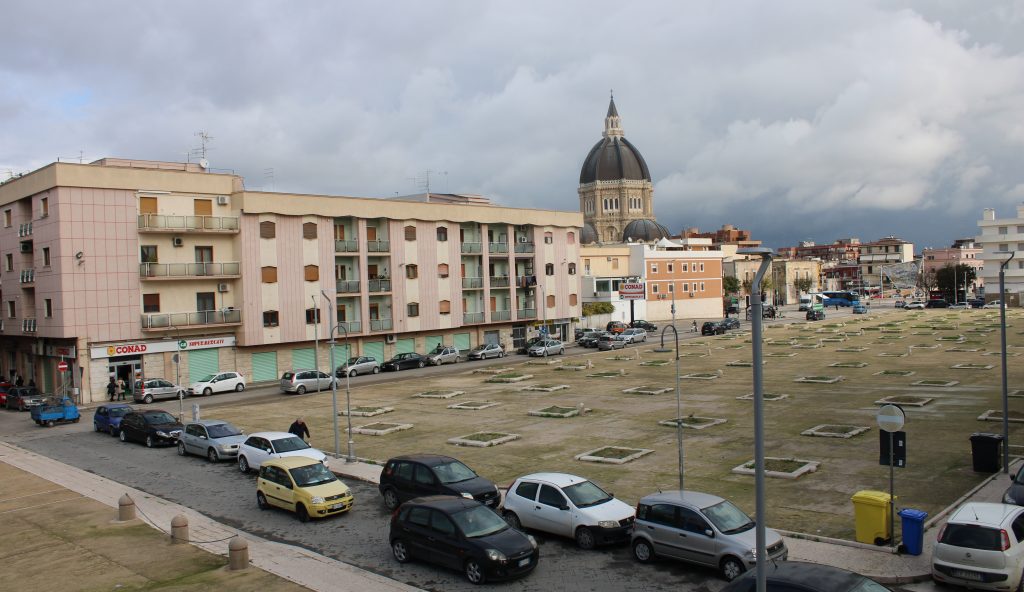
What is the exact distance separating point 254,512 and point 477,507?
830 cm

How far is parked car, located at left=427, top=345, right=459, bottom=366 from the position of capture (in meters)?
61.3

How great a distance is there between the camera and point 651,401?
38031 mm

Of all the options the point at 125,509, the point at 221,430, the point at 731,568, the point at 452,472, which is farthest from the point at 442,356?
the point at 731,568

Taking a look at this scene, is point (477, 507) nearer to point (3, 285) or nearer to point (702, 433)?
point (702, 433)

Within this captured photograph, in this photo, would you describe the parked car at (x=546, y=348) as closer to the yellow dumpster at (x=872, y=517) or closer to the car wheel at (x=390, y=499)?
the car wheel at (x=390, y=499)

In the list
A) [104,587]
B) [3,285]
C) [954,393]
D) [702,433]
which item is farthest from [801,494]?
[3,285]

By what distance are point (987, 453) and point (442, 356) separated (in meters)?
44.2

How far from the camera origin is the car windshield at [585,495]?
58.2ft

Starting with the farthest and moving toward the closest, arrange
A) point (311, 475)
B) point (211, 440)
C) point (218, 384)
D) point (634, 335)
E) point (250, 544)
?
point (634, 335), point (218, 384), point (211, 440), point (311, 475), point (250, 544)

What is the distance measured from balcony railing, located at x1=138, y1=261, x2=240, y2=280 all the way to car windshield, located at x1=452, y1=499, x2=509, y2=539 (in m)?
39.4

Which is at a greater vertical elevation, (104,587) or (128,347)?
(128,347)

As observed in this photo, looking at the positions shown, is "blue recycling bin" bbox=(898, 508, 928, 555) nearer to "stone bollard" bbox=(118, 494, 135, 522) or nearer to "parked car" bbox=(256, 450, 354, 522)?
"parked car" bbox=(256, 450, 354, 522)

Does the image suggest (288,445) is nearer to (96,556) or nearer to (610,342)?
(96,556)

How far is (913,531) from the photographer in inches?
614
